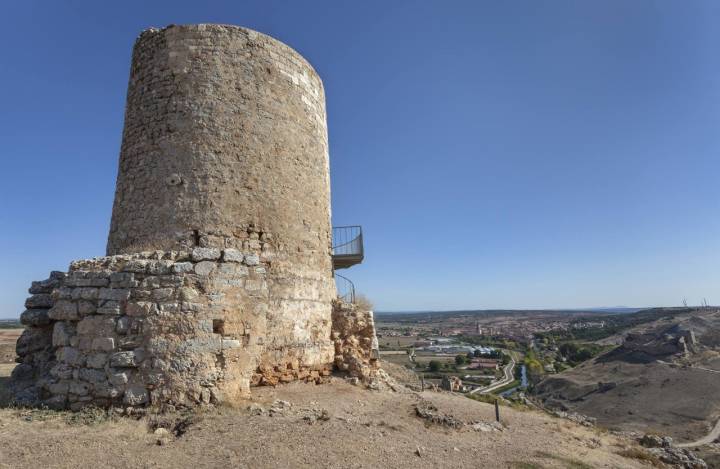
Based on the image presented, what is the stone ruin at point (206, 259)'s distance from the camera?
5.68m

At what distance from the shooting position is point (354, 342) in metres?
9.45

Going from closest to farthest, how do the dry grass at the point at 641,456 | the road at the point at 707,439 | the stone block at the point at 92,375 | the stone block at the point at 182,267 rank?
the stone block at the point at 92,375 < the stone block at the point at 182,267 < the dry grass at the point at 641,456 < the road at the point at 707,439

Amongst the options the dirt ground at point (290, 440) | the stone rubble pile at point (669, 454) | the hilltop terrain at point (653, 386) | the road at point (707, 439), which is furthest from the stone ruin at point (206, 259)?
the hilltop terrain at point (653, 386)

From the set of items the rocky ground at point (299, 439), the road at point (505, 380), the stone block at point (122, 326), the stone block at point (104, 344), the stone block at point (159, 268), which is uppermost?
the stone block at point (159, 268)

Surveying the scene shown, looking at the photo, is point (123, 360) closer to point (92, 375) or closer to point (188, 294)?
point (92, 375)

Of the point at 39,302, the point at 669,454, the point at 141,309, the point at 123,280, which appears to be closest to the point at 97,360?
the point at 141,309

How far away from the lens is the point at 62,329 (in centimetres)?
588

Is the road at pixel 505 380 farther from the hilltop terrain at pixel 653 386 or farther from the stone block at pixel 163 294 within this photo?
the stone block at pixel 163 294

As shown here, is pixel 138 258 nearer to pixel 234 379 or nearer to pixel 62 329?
pixel 62 329

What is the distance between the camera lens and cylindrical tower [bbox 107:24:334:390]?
7.61 metres

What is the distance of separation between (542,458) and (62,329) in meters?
7.49

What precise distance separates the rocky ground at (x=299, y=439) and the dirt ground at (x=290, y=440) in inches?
0.5

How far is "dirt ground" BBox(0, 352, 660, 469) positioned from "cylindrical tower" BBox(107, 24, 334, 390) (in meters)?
1.64

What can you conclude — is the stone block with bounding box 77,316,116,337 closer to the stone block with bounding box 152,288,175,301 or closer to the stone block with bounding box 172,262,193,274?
the stone block with bounding box 152,288,175,301
